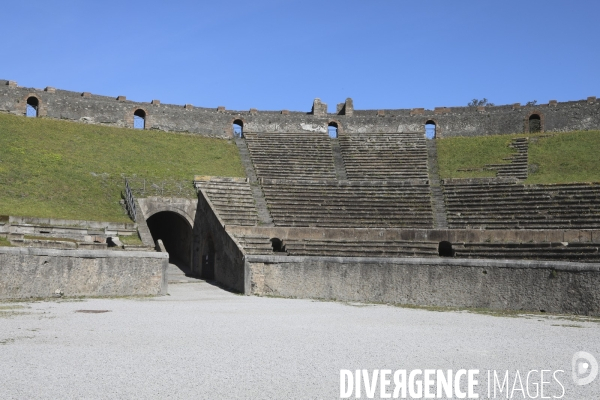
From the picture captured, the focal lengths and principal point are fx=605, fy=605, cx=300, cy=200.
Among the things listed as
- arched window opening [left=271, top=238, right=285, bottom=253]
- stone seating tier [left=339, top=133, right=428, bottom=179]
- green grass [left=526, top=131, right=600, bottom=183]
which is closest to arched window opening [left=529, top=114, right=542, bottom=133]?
green grass [left=526, top=131, right=600, bottom=183]

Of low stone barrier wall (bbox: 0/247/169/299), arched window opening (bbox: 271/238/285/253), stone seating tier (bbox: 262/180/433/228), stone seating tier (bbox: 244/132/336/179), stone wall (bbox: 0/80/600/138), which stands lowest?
low stone barrier wall (bbox: 0/247/169/299)

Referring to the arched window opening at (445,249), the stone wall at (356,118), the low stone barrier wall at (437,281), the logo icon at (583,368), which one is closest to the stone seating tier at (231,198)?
the low stone barrier wall at (437,281)

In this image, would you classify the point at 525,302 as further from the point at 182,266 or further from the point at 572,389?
the point at 182,266

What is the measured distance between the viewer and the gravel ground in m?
7.40

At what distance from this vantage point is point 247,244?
2320cm

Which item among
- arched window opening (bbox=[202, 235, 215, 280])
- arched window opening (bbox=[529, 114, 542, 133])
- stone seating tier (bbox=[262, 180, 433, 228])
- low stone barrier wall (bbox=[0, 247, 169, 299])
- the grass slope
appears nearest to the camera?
low stone barrier wall (bbox=[0, 247, 169, 299])

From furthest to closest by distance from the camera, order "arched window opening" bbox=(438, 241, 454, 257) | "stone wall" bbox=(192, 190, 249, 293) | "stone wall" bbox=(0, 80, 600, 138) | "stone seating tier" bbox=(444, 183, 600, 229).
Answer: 1. "stone wall" bbox=(0, 80, 600, 138)
2. "stone seating tier" bbox=(444, 183, 600, 229)
3. "arched window opening" bbox=(438, 241, 454, 257)
4. "stone wall" bbox=(192, 190, 249, 293)

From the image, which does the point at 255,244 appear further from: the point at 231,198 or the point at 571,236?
the point at 571,236

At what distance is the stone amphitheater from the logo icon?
7107 millimetres

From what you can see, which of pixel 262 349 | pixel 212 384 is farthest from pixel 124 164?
pixel 212 384

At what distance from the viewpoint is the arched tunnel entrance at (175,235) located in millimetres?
28406

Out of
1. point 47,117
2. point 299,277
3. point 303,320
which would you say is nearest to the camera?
point 303,320

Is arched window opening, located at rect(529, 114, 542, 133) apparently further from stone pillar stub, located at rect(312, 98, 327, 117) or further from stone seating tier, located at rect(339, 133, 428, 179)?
stone pillar stub, located at rect(312, 98, 327, 117)

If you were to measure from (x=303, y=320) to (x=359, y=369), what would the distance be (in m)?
5.29
